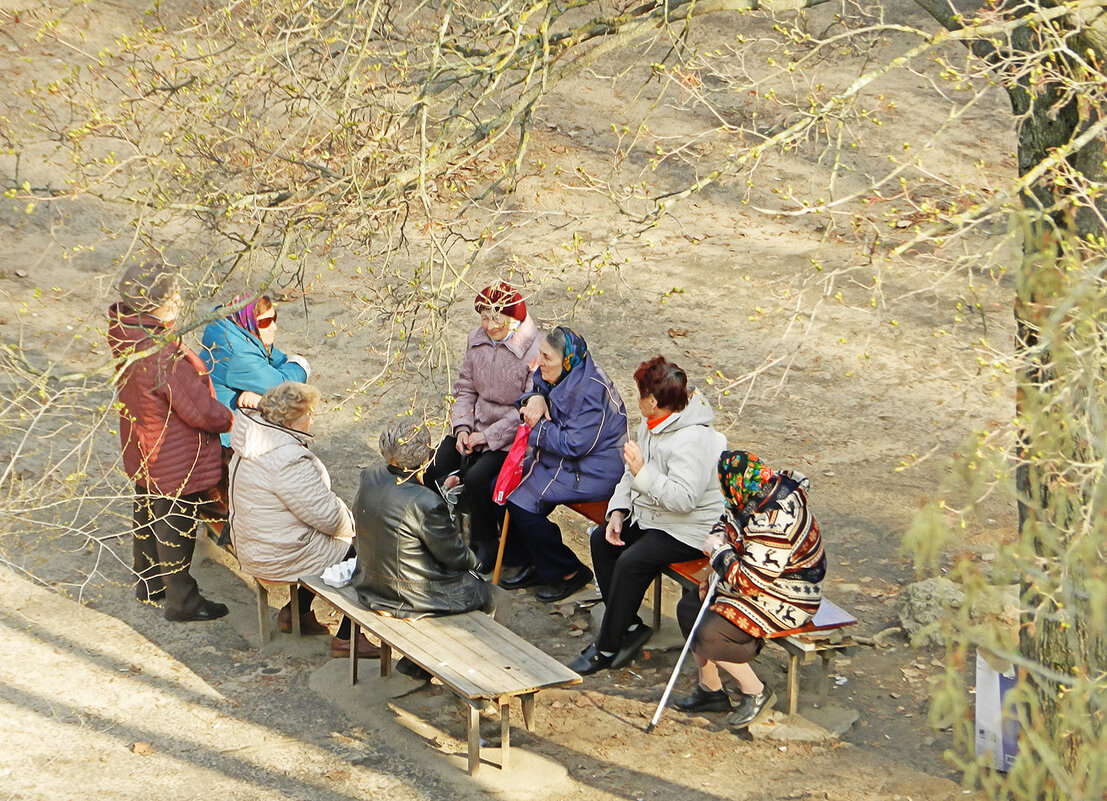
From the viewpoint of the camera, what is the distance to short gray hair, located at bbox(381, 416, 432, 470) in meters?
5.68

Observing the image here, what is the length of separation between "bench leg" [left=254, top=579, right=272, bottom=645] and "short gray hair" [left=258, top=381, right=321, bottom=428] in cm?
94

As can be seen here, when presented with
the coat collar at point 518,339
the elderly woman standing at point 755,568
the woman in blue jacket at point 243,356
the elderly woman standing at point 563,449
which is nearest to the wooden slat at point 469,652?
the elderly woman standing at point 755,568

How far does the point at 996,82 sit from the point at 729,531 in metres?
2.39

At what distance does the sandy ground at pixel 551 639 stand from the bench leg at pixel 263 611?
0.11m

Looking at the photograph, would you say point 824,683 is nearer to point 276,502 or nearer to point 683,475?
point 683,475

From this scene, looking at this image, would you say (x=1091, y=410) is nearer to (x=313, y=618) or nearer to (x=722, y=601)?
(x=722, y=601)

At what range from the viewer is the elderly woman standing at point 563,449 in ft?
22.3

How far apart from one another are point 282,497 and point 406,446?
107 centimetres

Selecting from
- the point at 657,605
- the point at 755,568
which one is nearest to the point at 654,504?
the point at 657,605

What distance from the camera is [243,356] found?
7141 mm

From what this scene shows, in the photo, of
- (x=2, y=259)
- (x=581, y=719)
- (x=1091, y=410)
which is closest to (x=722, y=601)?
(x=581, y=719)

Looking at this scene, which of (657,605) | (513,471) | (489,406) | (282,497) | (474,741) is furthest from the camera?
(489,406)

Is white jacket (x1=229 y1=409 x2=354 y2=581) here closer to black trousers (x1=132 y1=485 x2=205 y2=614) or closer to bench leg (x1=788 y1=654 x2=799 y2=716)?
black trousers (x1=132 y1=485 x2=205 y2=614)

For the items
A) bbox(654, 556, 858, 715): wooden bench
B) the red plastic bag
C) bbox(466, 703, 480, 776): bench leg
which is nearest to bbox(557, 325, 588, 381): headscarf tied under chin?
the red plastic bag
